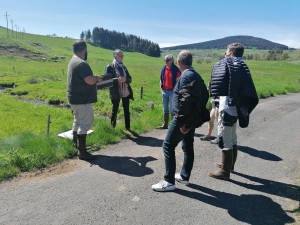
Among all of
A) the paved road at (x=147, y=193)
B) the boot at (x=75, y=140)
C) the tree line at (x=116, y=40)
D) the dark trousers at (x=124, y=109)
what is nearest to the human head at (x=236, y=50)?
the paved road at (x=147, y=193)

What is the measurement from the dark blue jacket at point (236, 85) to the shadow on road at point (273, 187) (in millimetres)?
1157

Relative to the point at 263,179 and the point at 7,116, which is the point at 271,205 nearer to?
the point at 263,179

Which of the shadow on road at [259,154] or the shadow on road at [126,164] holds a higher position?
the shadow on road at [259,154]

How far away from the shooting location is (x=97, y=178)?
5.16 meters

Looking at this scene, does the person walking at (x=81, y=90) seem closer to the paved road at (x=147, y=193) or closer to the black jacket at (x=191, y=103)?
the paved road at (x=147, y=193)

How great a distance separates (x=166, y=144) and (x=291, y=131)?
6.37 metres

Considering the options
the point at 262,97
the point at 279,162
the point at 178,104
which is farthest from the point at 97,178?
the point at 262,97

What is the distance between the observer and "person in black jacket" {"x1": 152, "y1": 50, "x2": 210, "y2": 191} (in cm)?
443

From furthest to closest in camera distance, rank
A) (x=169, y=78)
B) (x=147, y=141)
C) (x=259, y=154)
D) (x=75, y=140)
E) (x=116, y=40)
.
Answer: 1. (x=116, y=40)
2. (x=169, y=78)
3. (x=147, y=141)
4. (x=259, y=154)
5. (x=75, y=140)

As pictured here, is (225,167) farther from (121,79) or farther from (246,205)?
(121,79)

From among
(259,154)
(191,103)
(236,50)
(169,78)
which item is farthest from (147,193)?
(169,78)

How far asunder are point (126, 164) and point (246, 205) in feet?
8.28

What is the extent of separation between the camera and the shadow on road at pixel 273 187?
483 cm

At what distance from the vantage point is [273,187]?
5113mm
